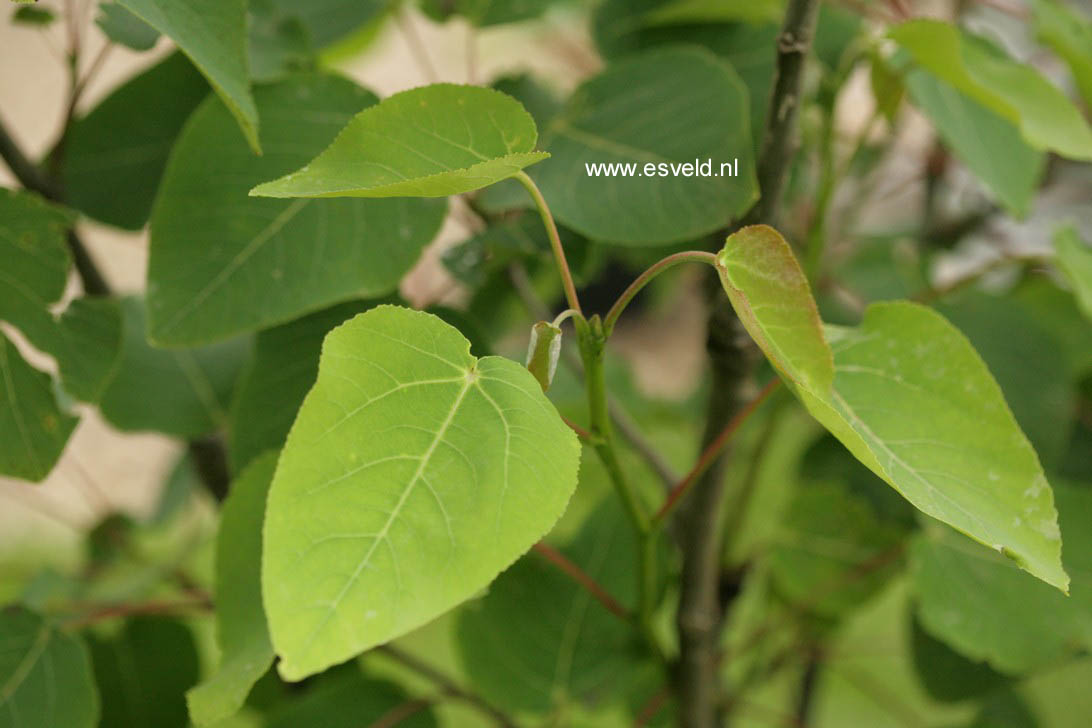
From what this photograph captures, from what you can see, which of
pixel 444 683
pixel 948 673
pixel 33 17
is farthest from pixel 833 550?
pixel 33 17

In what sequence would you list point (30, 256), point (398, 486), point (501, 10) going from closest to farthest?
point (398, 486) < point (30, 256) < point (501, 10)

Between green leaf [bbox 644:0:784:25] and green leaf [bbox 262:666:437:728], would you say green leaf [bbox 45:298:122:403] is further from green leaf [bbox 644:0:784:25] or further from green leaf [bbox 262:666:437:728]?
green leaf [bbox 644:0:784:25]

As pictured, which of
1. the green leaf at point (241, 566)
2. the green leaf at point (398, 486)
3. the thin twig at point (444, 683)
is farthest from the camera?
the thin twig at point (444, 683)

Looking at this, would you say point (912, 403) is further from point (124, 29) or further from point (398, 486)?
point (124, 29)

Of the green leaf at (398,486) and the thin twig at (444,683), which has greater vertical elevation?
the green leaf at (398,486)

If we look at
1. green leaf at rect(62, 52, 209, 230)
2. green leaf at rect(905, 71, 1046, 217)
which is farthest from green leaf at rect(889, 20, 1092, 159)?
green leaf at rect(62, 52, 209, 230)

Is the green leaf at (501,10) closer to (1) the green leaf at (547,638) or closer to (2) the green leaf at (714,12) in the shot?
(2) the green leaf at (714,12)

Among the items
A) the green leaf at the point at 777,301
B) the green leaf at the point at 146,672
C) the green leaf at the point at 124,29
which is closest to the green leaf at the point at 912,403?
the green leaf at the point at 777,301
